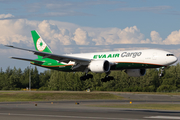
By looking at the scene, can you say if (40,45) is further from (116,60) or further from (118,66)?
(118,66)

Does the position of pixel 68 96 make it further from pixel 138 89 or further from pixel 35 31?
pixel 138 89

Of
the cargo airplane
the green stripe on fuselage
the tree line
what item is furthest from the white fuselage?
the tree line

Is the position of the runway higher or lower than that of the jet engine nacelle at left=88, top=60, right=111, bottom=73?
lower

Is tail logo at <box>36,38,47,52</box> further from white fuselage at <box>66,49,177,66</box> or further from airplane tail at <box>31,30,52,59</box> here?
white fuselage at <box>66,49,177,66</box>

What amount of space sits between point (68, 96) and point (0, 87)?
100606 millimetres

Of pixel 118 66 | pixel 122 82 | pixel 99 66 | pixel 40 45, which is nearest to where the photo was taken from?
pixel 99 66

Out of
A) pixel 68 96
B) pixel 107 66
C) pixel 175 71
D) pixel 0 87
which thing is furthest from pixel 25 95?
pixel 0 87

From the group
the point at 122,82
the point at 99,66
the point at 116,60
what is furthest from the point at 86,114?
the point at 122,82

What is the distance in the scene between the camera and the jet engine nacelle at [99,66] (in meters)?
50.4

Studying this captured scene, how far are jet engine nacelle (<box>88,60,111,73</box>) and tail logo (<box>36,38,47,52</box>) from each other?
18.7 metres

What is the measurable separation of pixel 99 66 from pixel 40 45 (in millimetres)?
21901

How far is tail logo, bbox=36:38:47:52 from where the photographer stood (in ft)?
220

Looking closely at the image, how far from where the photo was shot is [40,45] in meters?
67.4

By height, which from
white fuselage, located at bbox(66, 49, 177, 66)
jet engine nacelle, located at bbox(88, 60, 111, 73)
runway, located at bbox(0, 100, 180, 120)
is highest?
white fuselage, located at bbox(66, 49, 177, 66)
